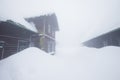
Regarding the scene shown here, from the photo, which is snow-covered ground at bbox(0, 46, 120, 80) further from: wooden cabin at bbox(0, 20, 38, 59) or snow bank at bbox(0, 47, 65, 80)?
wooden cabin at bbox(0, 20, 38, 59)

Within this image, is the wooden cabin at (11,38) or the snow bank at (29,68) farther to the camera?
the wooden cabin at (11,38)

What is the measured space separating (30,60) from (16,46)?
3990 mm

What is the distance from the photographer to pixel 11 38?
736 cm

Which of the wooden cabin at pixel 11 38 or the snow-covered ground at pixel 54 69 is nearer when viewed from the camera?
the snow-covered ground at pixel 54 69

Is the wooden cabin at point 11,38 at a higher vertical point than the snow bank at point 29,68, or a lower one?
higher

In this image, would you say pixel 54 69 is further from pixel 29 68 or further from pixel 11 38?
pixel 11 38

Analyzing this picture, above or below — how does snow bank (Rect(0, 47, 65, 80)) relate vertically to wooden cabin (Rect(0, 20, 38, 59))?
below

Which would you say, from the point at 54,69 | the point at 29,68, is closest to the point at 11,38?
the point at 29,68

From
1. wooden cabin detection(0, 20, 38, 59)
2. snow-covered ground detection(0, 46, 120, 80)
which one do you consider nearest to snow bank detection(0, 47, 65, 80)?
snow-covered ground detection(0, 46, 120, 80)

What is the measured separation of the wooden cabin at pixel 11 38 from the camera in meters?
6.49

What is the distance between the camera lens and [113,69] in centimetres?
418

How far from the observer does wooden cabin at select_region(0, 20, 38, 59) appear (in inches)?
255

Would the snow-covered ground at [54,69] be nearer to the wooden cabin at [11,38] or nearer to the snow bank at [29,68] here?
the snow bank at [29,68]

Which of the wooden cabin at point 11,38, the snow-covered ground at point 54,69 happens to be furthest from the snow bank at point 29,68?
the wooden cabin at point 11,38
